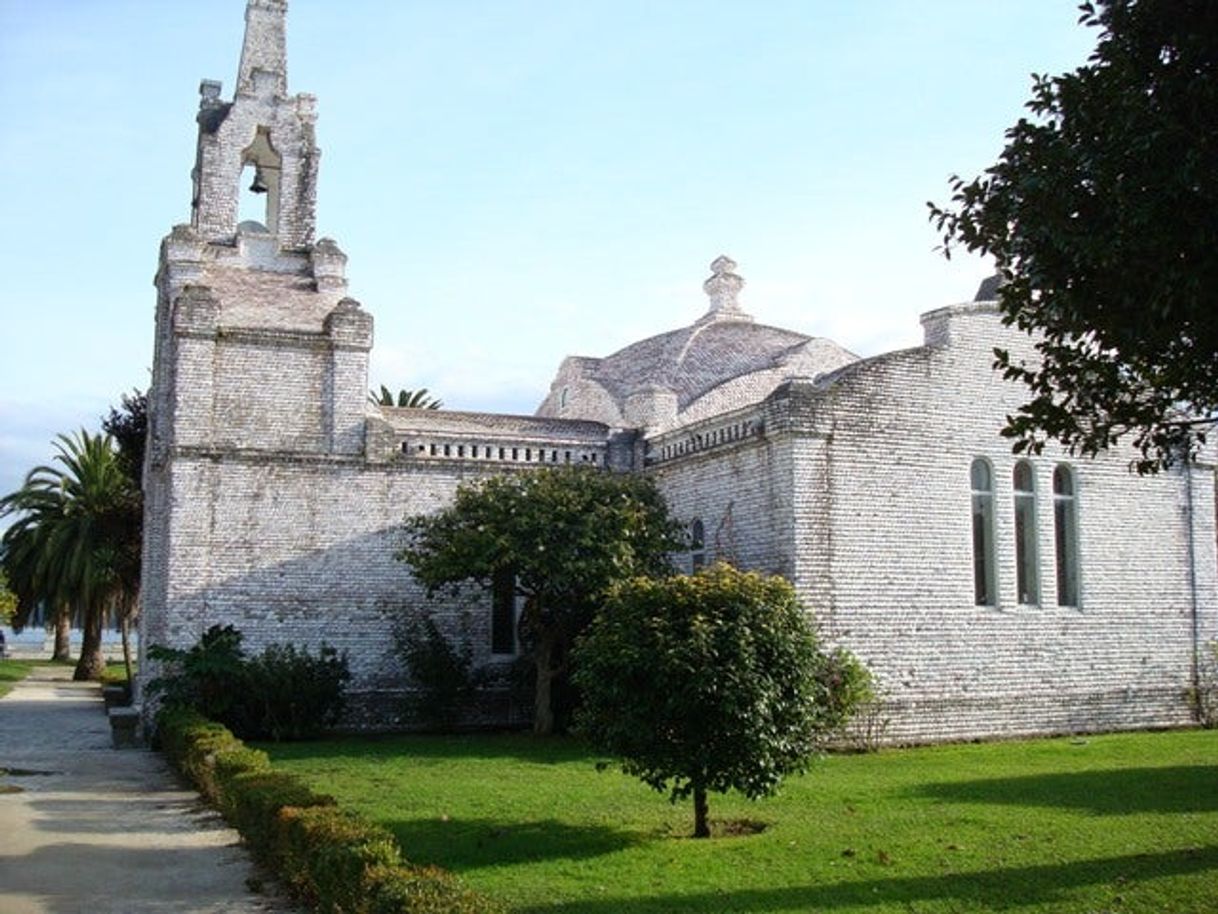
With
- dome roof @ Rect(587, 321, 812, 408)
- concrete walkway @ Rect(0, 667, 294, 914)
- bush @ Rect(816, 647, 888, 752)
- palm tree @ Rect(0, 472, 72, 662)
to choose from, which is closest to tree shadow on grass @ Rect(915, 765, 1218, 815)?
bush @ Rect(816, 647, 888, 752)

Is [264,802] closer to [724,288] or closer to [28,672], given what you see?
[724,288]

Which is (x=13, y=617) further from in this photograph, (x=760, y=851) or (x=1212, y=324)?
(x=1212, y=324)

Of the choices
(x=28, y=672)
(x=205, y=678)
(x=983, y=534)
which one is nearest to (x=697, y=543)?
(x=983, y=534)

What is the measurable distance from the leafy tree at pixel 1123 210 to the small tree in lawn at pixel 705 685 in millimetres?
3679

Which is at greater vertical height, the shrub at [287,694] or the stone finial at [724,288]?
the stone finial at [724,288]

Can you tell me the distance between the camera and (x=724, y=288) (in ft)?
101

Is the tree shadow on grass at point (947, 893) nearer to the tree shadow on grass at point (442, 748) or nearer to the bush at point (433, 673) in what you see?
the tree shadow on grass at point (442, 748)

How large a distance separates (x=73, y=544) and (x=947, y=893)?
39235mm

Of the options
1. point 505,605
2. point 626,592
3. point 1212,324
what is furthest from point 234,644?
point 1212,324

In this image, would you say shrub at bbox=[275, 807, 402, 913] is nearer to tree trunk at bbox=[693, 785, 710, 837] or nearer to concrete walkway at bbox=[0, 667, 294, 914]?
concrete walkway at bbox=[0, 667, 294, 914]

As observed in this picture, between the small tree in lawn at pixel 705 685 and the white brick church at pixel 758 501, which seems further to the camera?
the white brick church at pixel 758 501

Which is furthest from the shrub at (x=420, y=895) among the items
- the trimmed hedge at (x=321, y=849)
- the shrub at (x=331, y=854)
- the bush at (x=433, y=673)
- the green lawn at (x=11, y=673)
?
the green lawn at (x=11, y=673)

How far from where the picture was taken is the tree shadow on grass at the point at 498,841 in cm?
1130

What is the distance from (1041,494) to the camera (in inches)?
858
